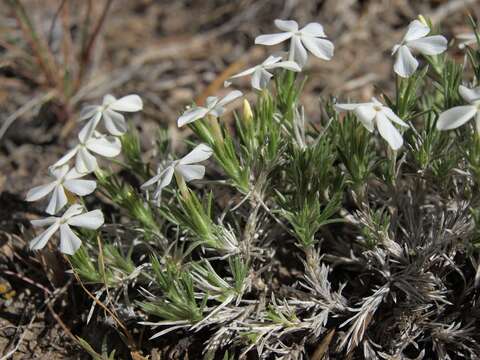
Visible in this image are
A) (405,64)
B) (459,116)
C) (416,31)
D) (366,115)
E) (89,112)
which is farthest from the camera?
(89,112)

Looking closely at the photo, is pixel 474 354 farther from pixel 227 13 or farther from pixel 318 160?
pixel 227 13

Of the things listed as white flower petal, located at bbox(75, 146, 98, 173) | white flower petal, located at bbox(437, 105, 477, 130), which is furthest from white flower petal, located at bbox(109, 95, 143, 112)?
white flower petal, located at bbox(437, 105, 477, 130)

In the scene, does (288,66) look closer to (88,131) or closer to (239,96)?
(239,96)

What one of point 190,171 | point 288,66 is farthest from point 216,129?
point 288,66

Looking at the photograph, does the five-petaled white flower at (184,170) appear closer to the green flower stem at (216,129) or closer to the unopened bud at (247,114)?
the green flower stem at (216,129)

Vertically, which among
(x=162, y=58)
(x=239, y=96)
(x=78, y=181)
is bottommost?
(x=162, y=58)

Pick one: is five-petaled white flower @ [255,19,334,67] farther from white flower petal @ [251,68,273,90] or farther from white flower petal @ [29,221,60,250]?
white flower petal @ [29,221,60,250]
